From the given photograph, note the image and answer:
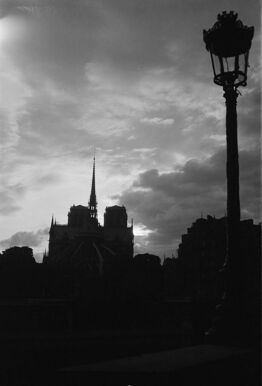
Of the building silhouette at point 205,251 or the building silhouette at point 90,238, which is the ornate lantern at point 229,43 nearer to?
the building silhouette at point 205,251

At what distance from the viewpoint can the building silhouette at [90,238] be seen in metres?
110

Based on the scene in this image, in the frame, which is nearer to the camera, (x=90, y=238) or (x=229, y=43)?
(x=229, y=43)

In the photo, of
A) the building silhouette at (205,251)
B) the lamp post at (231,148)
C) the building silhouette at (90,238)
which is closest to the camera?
the lamp post at (231,148)

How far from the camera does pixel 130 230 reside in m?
148

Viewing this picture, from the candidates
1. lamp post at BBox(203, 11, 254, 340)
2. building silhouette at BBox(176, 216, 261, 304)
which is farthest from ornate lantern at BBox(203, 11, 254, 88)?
building silhouette at BBox(176, 216, 261, 304)

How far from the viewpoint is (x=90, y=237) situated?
4906 inches

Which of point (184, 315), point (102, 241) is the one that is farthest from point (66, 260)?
point (184, 315)

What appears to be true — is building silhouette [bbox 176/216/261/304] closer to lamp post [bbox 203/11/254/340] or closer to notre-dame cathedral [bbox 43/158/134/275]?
notre-dame cathedral [bbox 43/158/134/275]

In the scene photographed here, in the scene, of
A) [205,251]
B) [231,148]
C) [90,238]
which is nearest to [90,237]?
[90,238]

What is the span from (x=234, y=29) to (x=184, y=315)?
91.7 feet

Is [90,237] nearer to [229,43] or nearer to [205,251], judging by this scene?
[205,251]

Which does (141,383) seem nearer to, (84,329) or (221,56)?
(221,56)

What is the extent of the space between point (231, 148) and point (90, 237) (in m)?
118

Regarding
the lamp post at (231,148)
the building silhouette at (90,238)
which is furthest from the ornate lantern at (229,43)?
the building silhouette at (90,238)
